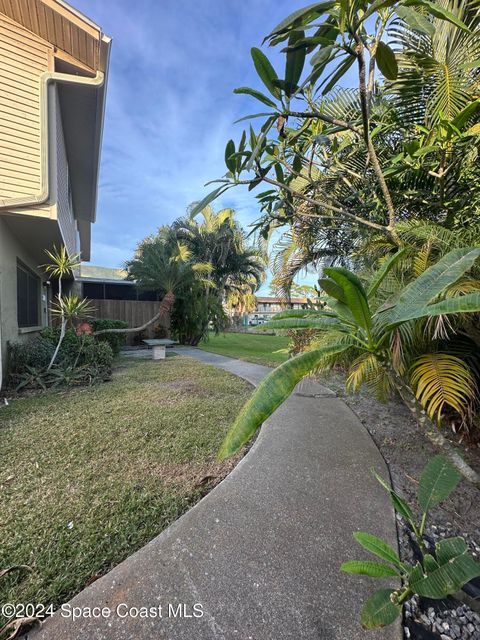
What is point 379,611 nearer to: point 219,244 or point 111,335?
point 111,335

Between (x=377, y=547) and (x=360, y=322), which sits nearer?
(x=360, y=322)

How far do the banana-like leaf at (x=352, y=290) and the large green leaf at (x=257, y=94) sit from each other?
1.69 metres

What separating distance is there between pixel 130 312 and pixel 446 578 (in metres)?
15.3

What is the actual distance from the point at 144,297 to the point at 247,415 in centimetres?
1622

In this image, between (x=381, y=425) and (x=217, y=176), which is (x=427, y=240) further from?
(x=381, y=425)

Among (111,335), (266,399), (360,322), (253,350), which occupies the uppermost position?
(360,322)

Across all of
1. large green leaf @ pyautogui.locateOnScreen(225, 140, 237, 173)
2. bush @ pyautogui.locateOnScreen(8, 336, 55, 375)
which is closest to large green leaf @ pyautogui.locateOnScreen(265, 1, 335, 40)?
large green leaf @ pyautogui.locateOnScreen(225, 140, 237, 173)

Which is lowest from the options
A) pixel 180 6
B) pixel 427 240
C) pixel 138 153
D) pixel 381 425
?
pixel 381 425

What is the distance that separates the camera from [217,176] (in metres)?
2.46

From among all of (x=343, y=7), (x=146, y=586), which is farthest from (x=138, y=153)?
(x=146, y=586)

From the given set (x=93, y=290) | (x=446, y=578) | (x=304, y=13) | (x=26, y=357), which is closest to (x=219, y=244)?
(x=93, y=290)

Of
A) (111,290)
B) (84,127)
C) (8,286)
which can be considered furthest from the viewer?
(111,290)

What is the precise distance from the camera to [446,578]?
1001 millimetres

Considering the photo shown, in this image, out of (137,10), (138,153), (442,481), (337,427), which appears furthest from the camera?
(138,153)
